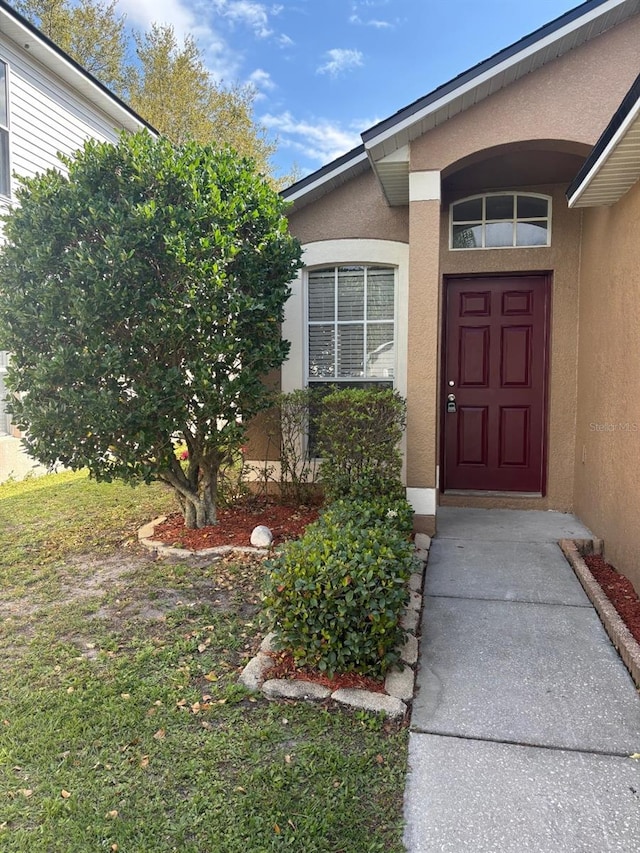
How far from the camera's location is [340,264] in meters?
6.03

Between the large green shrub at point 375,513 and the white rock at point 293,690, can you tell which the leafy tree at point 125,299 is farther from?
the white rock at point 293,690

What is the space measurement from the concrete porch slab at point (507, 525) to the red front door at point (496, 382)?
37 centimetres

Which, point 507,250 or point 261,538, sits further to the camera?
point 507,250

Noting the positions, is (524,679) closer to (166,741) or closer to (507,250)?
(166,741)

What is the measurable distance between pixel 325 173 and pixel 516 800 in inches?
213

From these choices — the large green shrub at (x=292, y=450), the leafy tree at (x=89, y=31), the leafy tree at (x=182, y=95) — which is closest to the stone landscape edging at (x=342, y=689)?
the large green shrub at (x=292, y=450)

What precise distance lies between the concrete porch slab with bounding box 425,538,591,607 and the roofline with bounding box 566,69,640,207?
2.80 metres

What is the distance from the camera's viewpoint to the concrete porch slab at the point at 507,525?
5.03m

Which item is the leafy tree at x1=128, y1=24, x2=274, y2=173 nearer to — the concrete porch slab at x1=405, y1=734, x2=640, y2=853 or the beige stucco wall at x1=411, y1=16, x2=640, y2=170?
the beige stucco wall at x1=411, y1=16, x2=640, y2=170

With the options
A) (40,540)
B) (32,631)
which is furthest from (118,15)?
(32,631)

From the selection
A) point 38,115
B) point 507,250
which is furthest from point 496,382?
point 38,115

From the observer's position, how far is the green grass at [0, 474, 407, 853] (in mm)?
1947

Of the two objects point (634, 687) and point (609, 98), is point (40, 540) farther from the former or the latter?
point (609, 98)

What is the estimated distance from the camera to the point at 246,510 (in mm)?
5816
